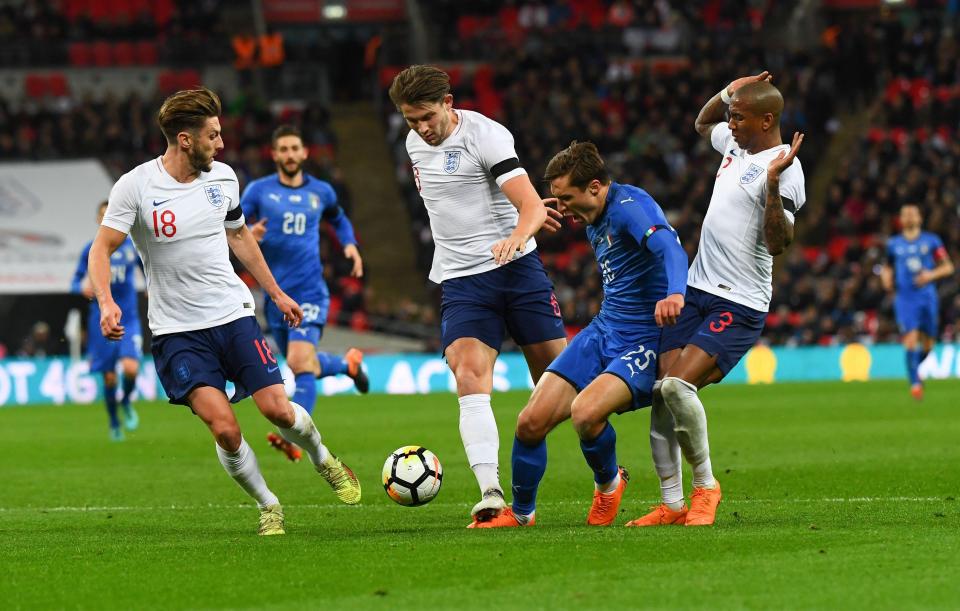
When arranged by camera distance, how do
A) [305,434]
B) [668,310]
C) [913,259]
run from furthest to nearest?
[913,259], [305,434], [668,310]

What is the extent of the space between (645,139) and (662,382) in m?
26.0

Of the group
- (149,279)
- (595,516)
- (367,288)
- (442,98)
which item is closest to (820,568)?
(595,516)

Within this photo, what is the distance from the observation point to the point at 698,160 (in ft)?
107

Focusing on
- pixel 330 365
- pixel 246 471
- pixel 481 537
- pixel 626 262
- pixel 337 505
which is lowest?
pixel 337 505

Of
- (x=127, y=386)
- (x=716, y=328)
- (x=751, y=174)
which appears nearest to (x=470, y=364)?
(x=716, y=328)

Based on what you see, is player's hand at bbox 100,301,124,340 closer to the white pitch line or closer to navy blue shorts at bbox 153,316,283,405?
navy blue shorts at bbox 153,316,283,405

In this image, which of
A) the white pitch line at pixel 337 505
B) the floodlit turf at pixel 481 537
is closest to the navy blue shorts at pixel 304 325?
the floodlit turf at pixel 481 537

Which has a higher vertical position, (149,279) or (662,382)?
(149,279)

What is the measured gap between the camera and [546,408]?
7.77 m

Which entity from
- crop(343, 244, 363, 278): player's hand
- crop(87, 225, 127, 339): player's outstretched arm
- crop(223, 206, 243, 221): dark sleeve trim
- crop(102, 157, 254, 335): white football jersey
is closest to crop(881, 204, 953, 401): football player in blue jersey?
crop(343, 244, 363, 278): player's hand

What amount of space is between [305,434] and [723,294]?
8.06 ft

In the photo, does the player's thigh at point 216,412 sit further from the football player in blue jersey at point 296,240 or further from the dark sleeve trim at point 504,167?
the football player in blue jersey at point 296,240

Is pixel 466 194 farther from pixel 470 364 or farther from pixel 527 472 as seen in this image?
pixel 527 472

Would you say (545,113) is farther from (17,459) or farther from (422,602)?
(422,602)
